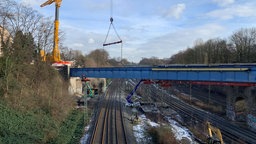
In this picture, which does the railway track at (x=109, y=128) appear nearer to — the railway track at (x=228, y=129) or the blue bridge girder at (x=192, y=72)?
the blue bridge girder at (x=192, y=72)

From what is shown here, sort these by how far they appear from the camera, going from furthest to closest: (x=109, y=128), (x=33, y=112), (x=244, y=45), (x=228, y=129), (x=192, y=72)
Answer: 1. (x=244, y=45)
2. (x=192, y=72)
3. (x=228, y=129)
4. (x=109, y=128)
5. (x=33, y=112)

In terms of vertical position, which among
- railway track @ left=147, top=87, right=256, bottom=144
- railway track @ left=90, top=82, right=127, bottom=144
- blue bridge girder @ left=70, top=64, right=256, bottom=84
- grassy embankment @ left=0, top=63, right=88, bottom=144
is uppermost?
blue bridge girder @ left=70, top=64, right=256, bottom=84

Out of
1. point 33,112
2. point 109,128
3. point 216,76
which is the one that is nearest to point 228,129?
point 216,76

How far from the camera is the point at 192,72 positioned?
3250 cm

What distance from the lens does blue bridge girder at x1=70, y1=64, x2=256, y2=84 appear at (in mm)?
26922

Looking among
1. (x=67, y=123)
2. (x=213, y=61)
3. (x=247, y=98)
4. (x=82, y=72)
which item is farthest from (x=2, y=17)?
(x=213, y=61)

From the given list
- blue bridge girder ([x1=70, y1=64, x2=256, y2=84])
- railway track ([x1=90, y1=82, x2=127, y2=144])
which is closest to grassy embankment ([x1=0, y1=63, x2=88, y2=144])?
railway track ([x1=90, y1=82, x2=127, y2=144])

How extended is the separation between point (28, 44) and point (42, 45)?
1057 cm

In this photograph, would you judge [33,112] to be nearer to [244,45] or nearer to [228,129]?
[228,129]

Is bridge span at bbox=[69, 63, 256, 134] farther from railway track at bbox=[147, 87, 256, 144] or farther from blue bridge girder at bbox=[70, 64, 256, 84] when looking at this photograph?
railway track at bbox=[147, 87, 256, 144]

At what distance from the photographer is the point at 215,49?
70.2m

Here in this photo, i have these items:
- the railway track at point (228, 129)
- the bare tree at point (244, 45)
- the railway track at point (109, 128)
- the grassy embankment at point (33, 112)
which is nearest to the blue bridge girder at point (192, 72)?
the railway track at point (228, 129)

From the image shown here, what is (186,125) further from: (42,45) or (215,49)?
(215,49)

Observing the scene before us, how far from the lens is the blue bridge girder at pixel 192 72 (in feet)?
88.3
